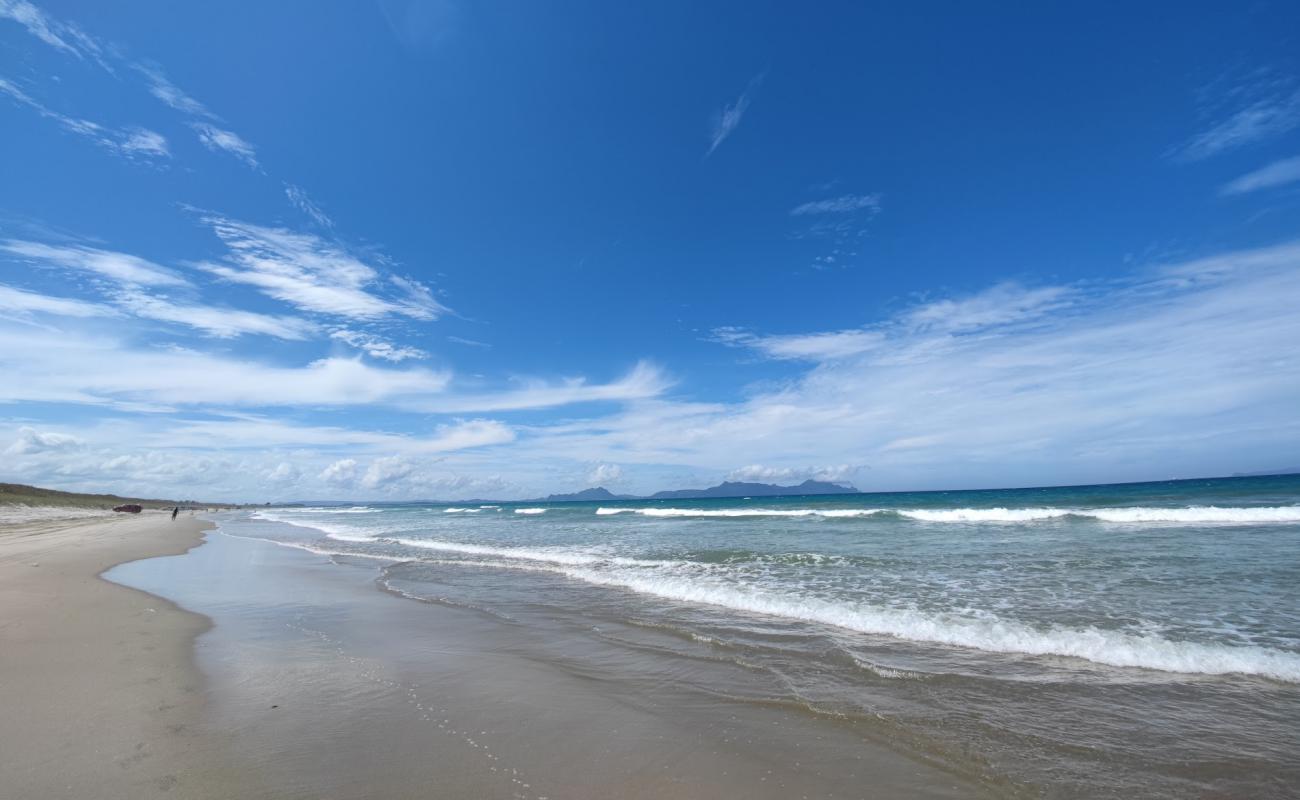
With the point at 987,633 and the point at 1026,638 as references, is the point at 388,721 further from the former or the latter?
the point at 1026,638

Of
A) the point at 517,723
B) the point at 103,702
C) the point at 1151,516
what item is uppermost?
the point at 1151,516

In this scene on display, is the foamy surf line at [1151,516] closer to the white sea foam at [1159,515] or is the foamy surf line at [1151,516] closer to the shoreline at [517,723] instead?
the white sea foam at [1159,515]

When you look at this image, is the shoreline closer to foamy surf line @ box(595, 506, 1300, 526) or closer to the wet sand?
the wet sand

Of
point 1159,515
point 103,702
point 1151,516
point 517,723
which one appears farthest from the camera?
point 1159,515

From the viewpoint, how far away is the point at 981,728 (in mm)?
4785

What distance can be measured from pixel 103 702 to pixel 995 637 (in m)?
10.2

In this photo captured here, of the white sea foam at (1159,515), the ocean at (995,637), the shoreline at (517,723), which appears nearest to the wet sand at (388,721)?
the shoreline at (517,723)

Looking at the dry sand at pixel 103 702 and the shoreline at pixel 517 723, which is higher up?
the dry sand at pixel 103 702

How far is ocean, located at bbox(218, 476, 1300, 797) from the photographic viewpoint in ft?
14.5

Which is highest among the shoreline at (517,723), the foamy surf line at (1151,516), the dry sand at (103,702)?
the foamy surf line at (1151,516)

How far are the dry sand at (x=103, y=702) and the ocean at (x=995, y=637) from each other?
375 centimetres

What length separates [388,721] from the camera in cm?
502

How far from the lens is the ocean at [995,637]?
4406 mm

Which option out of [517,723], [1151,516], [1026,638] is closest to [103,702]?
[517,723]
